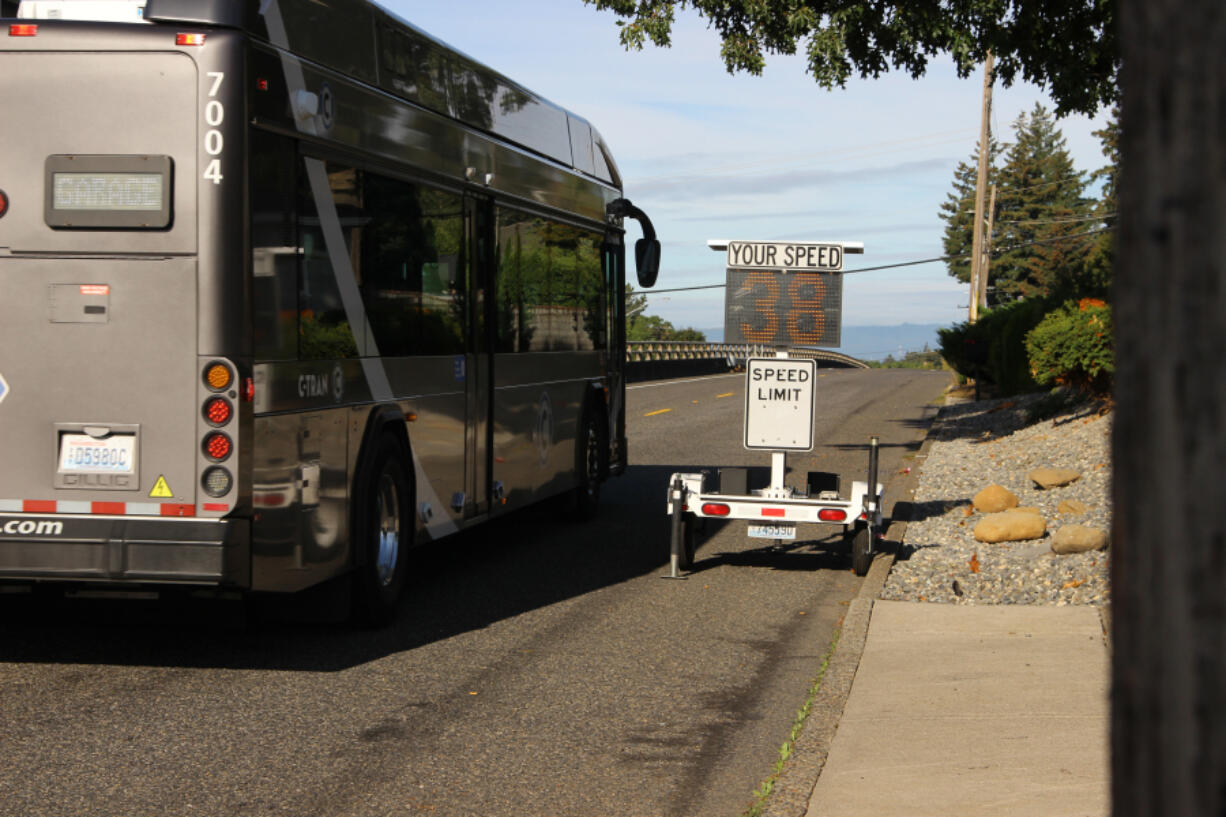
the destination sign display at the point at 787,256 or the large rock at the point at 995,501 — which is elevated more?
the destination sign display at the point at 787,256

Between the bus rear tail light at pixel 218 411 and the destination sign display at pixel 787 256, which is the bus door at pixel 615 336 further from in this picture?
the bus rear tail light at pixel 218 411

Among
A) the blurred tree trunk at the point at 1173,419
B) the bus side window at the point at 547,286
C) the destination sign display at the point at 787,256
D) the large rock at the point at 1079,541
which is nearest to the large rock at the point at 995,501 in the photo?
the large rock at the point at 1079,541

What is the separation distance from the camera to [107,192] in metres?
6.88

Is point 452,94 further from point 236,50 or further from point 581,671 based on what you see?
point 581,671

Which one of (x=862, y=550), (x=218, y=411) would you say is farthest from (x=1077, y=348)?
(x=218, y=411)

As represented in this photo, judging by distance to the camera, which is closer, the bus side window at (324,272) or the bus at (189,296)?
the bus at (189,296)

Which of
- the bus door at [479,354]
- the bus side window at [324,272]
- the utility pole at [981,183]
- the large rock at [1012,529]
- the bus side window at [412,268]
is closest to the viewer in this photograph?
the bus side window at [324,272]

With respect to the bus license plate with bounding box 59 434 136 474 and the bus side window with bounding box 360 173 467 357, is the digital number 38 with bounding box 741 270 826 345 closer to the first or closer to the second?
the bus side window with bounding box 360 173 467 357

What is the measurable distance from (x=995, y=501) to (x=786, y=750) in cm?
788

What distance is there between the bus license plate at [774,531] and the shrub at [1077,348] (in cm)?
Result: 933

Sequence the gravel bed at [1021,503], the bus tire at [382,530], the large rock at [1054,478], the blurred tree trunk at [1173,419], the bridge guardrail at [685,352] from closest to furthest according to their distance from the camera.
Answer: the blurred tree trunk at [1173,419] → the bus tire at [382,530] → the gravel bed at [1021,503] → the large rock at [1054,478] → the bridge guardrail at [685,352]

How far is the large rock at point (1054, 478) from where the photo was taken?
14656 mm

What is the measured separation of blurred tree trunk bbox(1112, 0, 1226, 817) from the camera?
168cm

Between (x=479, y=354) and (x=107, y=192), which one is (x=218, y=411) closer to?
(x=107, y=192)
